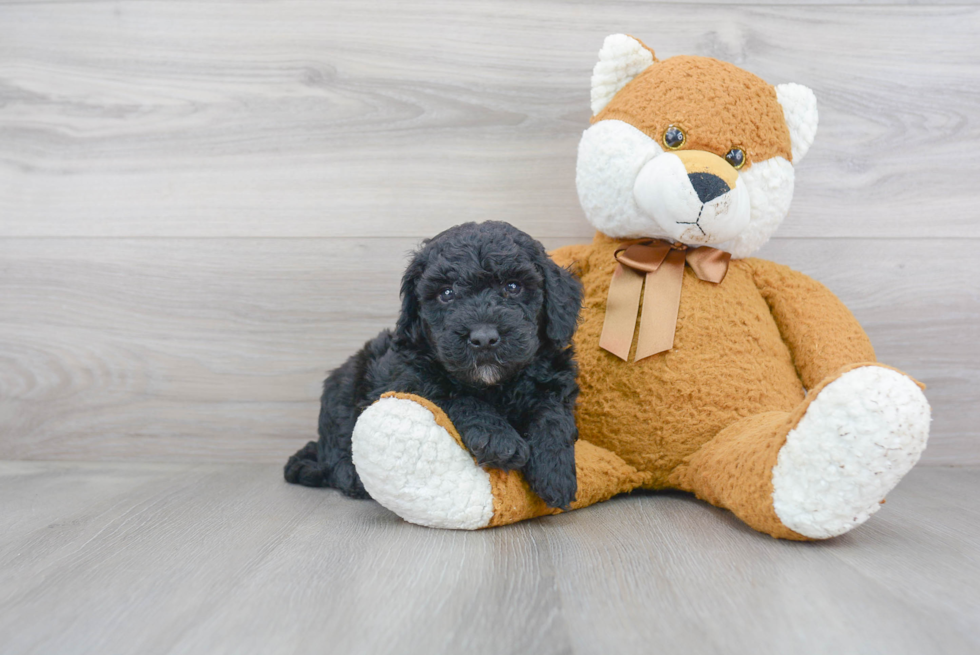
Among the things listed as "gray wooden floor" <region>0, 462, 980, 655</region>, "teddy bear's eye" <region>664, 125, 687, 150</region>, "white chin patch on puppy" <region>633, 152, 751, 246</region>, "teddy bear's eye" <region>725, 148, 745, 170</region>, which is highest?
"teddy bear's eye" <region>664, 125, 687, 150</region>

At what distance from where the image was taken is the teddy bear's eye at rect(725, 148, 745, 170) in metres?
1.20

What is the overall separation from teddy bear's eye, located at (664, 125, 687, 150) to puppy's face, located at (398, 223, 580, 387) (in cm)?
30

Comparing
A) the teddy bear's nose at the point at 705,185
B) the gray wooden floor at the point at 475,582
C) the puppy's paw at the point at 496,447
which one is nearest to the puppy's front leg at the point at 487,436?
the puppy's paw at the point at 496,447

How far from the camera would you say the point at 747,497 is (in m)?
1.02

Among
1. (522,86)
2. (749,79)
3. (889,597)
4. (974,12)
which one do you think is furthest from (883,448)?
(974,12)

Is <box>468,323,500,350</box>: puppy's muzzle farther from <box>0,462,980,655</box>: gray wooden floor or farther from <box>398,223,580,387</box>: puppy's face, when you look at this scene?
<box>0,462,980,655</box>: gray wooden floor

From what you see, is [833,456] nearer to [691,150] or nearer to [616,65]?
[691,150]

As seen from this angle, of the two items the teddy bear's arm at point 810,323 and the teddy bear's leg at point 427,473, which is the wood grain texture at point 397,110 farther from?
the teddy bear's leg at point 427,473

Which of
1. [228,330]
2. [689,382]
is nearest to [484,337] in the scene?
[689,382]

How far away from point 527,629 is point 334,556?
0.35 m

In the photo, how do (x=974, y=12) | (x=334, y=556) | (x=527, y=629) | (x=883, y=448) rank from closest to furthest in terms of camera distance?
(x=527, y=629) < (x=883, y=448) < (x=334, y=556) < (x=974, y=12)

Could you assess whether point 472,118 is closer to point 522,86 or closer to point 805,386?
point 522,86

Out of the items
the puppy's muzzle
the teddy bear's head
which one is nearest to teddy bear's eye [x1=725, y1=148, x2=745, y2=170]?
the teddy bear's head

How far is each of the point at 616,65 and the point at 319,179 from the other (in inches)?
28.0
